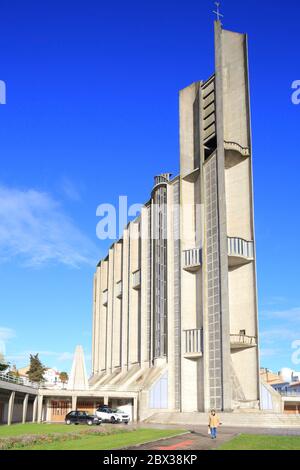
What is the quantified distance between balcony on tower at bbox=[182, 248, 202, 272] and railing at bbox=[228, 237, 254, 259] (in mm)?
3411

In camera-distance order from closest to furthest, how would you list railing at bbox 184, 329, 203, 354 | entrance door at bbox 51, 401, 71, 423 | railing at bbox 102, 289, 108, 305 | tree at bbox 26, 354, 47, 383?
railing at bbox 184, 329, 203, 354 < entrance door at bbox 51, 401, 71, 423 < railing at bbox 102, 289, 108, 305 < tree at bbox 26, 354, 47, 383

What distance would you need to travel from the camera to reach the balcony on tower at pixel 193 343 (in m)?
45.2

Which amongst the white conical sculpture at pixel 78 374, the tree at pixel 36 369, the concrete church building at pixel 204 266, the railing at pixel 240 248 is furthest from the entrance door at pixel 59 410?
the tree at pixel 36 369

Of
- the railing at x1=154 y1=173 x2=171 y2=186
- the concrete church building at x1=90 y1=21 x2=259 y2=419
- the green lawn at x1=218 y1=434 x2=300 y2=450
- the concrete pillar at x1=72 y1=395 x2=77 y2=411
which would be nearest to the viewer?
the green lawn at x1=218 y1=434 x2=300 y2=450

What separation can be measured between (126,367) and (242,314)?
21.0 m

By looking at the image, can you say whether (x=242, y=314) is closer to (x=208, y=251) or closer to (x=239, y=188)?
(x=208, y=251)

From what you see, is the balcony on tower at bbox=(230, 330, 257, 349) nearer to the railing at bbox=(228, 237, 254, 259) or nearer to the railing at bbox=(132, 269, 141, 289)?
the railing at bbox=(228, 237, 254, 259)

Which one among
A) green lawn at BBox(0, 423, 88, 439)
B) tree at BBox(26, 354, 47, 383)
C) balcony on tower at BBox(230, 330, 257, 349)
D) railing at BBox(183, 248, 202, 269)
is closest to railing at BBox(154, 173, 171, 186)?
railing at BBox(183, 248, 202, 269)

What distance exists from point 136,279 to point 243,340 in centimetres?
2017

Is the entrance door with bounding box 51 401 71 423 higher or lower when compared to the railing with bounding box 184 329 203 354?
lower

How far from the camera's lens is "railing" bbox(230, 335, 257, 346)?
43375 mm

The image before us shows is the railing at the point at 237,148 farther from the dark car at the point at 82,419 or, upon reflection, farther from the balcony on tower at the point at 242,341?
the dark car at the point at 82,419

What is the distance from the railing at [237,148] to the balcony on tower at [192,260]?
991 centimetres
